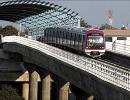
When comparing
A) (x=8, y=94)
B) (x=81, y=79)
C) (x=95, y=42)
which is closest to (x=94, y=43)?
(x=95, y=42)

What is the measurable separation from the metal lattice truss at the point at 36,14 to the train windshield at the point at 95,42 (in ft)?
162

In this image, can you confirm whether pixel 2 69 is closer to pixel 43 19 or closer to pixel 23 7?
pixel 23 7

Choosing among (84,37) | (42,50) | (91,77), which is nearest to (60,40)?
(42,50)

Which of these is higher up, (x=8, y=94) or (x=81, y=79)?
(x=81, y=79)

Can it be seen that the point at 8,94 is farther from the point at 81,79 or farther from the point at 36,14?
the point at 36,14

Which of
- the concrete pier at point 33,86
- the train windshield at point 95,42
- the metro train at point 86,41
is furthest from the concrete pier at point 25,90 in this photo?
the train windshield at point 95,42

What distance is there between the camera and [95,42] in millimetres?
52656

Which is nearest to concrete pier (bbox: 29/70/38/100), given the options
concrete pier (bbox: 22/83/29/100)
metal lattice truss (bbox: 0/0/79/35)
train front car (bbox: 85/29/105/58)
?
concrete pier (bbox: 22/83/29/100)

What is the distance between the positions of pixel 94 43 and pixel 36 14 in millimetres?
71351

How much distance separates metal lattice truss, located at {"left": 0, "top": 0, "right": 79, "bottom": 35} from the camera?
342 feet

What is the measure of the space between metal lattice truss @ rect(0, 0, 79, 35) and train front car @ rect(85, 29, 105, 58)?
49.2m

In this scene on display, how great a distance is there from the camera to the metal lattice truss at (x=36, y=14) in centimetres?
10419

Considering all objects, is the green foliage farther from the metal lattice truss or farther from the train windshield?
the metal lattice truss

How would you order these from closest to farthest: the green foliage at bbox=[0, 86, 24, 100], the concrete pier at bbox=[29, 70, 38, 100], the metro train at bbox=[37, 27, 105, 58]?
the metro train at bbox=[37, 27, 105, 58], the green foliage at bbox=[0, 86, 24, 100], the concrete pier at bbox=[29, 70, 38, 100]
